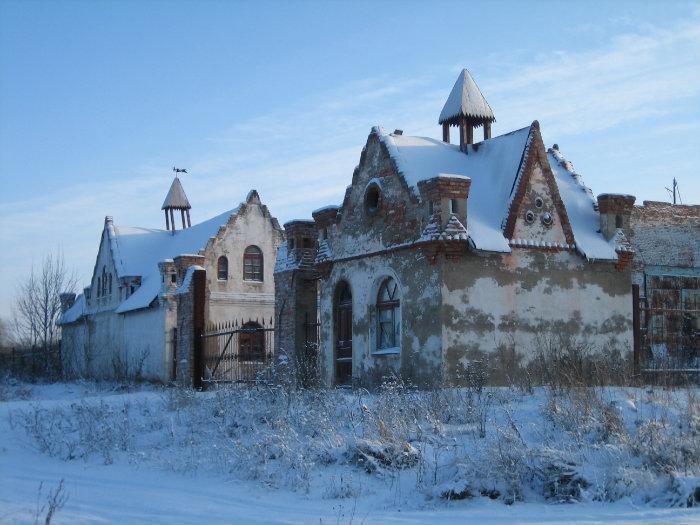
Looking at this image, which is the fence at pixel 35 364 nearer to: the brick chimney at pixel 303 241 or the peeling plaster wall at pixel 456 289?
the brick chimney at pixel 303 241

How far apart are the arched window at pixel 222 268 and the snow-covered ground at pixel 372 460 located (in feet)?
59.8

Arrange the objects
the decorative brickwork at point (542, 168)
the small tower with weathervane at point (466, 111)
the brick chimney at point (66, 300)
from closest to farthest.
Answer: the decorative brickwork at point (542, 168)
the small tower with weathervane at point (466, 111)
the brick chimney at point (66, 300)

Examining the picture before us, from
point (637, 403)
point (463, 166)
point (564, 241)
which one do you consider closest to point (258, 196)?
point (463, 166)

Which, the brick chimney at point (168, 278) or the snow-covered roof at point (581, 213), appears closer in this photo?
the snow-covered roof at point (581, 213)

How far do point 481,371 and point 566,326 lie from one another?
268 centimetres

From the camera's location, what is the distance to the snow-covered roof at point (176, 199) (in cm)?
4116

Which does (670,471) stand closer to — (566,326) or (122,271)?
(566,326)

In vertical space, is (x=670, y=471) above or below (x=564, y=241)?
below

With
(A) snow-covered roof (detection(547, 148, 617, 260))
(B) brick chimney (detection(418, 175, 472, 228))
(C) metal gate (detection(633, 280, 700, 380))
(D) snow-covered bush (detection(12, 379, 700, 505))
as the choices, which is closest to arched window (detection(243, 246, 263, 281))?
(C) metal gate (detection(633, 280, 700, 380))

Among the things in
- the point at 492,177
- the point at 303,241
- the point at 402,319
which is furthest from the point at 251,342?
the point at 492,177

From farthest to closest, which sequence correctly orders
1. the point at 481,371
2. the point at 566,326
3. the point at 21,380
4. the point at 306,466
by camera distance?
the point at 21,380 < the point at 566,326 < the point at 481,371 < the point at 306,466

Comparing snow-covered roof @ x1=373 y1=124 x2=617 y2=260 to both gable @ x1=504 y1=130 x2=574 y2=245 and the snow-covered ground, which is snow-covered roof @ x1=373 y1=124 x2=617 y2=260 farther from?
the snow-covered ground

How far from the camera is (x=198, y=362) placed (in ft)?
73.0

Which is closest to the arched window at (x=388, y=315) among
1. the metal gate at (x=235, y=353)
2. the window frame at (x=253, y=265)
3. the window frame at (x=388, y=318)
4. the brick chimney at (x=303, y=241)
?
the window frame at (x=388, y=318)
